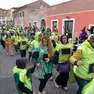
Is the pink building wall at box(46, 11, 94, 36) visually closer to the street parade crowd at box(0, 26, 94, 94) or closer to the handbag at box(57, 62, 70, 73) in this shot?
the street parade crowd at box(0, 26, 94, 94)

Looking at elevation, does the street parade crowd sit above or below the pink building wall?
below

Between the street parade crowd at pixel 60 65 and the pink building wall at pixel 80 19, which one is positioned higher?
the pink building wall at pixel 80 19

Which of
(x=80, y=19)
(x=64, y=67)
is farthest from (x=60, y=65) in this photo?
(x=80, y=19)

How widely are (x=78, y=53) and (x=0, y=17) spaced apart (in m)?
85.9

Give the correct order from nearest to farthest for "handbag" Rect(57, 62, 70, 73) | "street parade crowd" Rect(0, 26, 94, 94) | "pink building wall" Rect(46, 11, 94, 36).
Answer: "street parade crowd" Rect(0, 26, 94, 94) → "handbag" Rect(57, 62, 70, 73) → "pink building wall" Rect(46, 11, 94, 36)

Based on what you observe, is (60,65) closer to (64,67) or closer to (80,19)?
(64,67)

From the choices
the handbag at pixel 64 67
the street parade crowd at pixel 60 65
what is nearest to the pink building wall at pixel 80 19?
the street parade crowd at pixel 60 65

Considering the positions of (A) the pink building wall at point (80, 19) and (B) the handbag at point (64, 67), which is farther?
(A) the pink building wall at point (80, 19)

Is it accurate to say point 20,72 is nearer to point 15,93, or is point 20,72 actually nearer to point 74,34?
point 15,93

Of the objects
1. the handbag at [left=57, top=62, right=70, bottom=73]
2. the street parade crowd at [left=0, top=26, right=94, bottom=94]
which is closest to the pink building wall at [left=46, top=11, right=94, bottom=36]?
the street parade crowd at [left=0, top=26, right=94, bottom=94]

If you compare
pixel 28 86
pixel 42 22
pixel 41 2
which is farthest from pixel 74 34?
pixel 41 2

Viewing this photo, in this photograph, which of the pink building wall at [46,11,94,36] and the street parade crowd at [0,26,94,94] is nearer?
the street parade crowd at [0,26,94,94]

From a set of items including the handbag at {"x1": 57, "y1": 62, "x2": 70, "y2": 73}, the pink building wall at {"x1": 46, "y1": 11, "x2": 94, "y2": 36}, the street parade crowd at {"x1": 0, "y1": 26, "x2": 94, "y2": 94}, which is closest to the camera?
the street parade crowd at {"x1": 0, "y1": 26, "x2": 94, "y2": 94}

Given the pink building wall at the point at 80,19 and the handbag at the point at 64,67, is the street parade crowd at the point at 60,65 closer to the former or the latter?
the handbag at the point at 64,67
